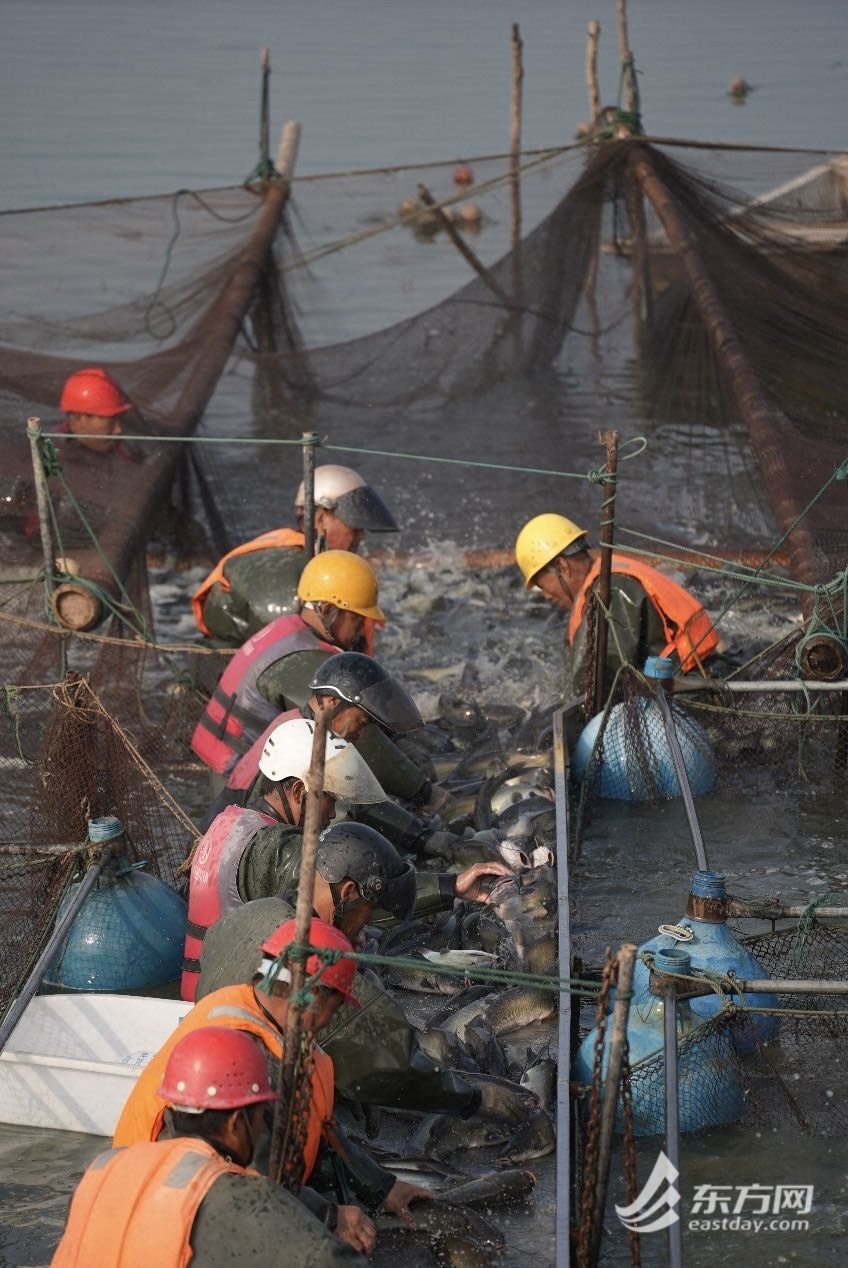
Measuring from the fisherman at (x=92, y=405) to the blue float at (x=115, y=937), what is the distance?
5025 mm

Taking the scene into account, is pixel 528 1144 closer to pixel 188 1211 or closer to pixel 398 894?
pixel 398 894

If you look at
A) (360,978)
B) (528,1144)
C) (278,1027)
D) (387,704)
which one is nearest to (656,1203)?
(528,1144)

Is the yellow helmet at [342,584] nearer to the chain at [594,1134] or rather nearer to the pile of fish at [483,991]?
the pile of fish at [483,991]

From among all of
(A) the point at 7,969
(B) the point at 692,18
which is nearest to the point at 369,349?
(A) the point at 7,969

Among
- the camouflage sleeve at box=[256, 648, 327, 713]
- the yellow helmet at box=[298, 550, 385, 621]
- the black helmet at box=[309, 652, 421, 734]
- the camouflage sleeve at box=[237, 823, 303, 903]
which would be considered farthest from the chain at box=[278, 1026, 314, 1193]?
the yellow helmet at box=[298, 550, 385, 621]

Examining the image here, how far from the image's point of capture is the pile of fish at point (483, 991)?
5168 millimetres

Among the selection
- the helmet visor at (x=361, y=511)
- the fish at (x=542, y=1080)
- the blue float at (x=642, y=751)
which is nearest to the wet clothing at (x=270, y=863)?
the fish at (x=542, y=1080)

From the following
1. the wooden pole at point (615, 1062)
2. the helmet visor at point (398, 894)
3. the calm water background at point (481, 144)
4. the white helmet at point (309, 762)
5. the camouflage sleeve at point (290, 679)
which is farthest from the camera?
the camouflage sleeve at point (290, 679)

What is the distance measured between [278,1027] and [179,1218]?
835 mm

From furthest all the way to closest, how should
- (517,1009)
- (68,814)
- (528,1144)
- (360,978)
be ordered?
(68,814) < (517,1009) < (528,1144) < (360,978)

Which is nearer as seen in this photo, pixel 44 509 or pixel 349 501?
pixel 44 509

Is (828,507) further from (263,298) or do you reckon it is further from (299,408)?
(263,298)

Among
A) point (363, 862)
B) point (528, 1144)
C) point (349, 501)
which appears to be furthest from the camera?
point (349, 501)

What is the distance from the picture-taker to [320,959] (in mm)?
4418
